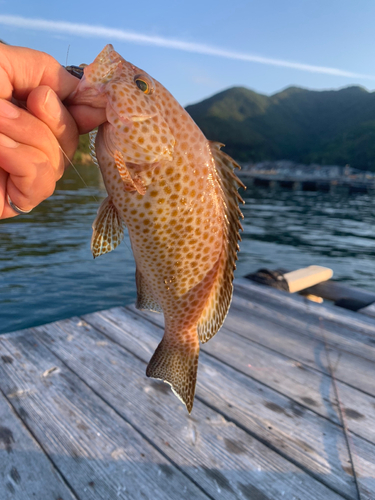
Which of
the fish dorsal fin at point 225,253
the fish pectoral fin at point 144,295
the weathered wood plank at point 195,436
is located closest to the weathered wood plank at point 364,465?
the weathered wood plank at point 195,436

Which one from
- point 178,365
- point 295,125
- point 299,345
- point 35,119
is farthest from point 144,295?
point 295,125

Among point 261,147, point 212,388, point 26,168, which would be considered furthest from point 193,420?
point 261,147

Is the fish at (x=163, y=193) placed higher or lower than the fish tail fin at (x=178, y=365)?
higher

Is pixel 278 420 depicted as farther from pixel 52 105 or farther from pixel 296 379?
pixel 52 105

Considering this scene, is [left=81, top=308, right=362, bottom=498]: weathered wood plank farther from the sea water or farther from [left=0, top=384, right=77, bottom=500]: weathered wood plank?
the sea water

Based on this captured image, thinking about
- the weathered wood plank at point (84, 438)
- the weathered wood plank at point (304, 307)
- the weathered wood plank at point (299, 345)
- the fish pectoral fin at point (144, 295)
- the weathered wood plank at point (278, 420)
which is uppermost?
the fish pectoral fin at point (144, 295)

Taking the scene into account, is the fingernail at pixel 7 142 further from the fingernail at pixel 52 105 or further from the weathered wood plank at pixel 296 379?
the weathered wood plank at pixel 296 379
